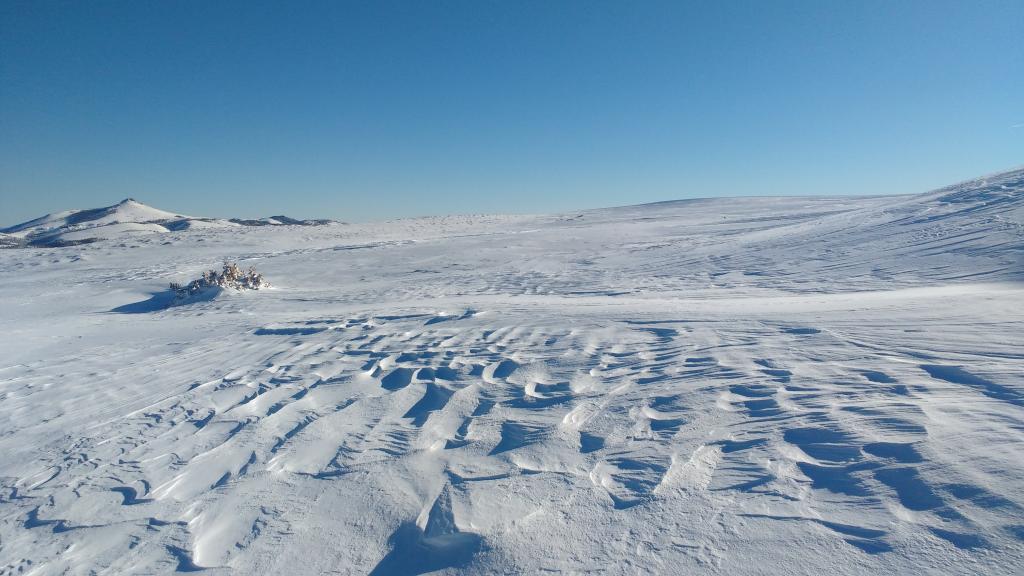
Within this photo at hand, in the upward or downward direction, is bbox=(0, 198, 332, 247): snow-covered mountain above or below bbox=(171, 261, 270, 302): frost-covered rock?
above

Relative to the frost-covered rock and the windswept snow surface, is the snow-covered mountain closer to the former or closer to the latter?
the frost-covered rock

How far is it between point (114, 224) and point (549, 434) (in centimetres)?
3011

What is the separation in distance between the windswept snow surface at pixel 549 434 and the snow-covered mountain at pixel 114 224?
711 inches

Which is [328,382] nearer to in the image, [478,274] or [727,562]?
[727,562]

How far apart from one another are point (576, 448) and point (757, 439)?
957mm

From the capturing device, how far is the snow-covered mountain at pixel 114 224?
2288 centimetres

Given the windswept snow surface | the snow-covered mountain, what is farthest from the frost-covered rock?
the snow-covered mountain

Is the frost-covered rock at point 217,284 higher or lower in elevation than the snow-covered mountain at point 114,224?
lower

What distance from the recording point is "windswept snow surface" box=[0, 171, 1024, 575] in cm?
229

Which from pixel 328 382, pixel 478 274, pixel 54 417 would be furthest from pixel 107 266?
pixel 328 382

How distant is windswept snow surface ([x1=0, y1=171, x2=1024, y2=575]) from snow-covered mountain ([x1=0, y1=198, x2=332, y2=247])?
59.3 ft

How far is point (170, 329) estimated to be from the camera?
7387mm

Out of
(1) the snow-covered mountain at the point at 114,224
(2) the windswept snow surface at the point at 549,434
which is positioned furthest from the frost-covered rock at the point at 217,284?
(1) the snow-covered mountain at the point at 114,224

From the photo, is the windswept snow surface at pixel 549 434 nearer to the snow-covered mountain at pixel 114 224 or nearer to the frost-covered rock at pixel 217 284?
the frost-covered rock at pixel 217 284
